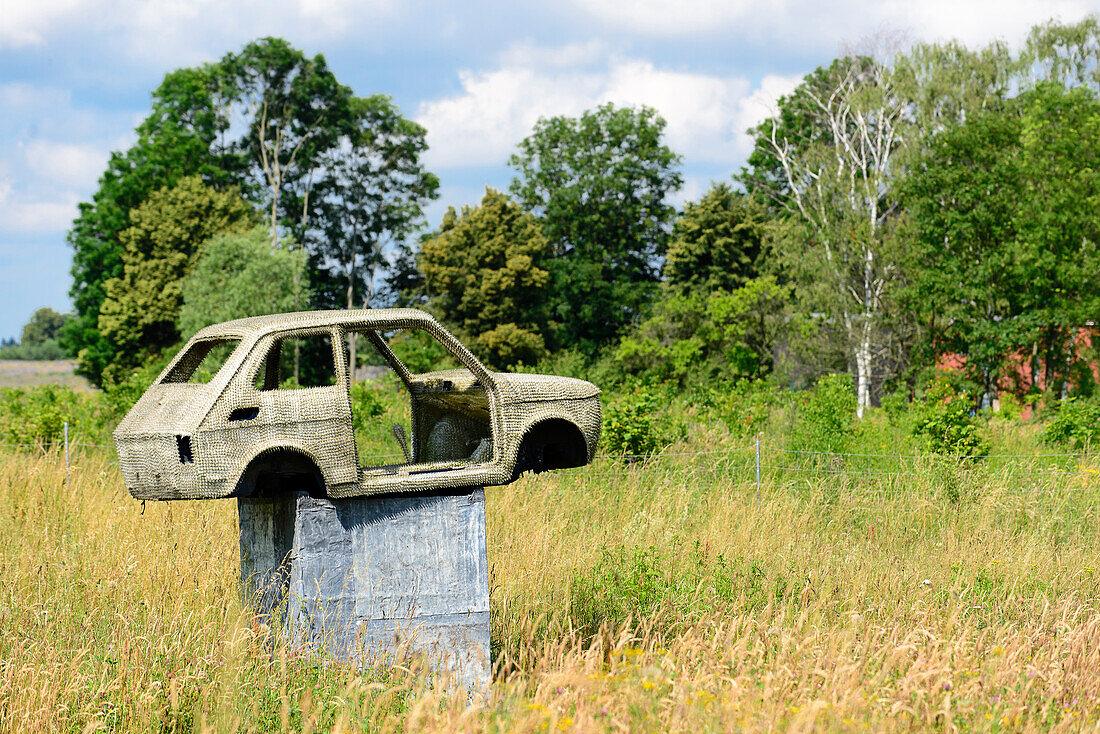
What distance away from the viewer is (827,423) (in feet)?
40.5

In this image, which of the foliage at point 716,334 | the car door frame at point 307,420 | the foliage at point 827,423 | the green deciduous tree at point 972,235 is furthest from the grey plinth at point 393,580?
the foliage at point 716,334

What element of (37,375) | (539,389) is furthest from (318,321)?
(37,375)

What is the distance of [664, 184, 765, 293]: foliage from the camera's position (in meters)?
34.5

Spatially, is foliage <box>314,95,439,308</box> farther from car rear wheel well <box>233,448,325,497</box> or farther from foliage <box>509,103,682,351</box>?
car rear wheel well <box>233,448,325,497</box>

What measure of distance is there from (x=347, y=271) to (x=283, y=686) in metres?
41.8

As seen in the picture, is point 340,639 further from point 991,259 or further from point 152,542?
point 991,259

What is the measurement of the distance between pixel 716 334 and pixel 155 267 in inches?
797

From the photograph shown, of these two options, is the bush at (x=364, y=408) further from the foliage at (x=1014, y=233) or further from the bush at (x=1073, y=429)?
the foliage at (x=1014, y=233)

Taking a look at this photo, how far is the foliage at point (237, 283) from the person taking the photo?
3350 cm

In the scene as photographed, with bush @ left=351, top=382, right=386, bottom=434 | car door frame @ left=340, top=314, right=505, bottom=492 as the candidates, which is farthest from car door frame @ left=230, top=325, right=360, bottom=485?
bush @ left=351, top=382, right=386, bottom=434

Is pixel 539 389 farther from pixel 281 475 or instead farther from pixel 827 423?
pixel 827 423

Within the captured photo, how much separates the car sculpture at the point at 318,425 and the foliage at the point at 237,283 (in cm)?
2894

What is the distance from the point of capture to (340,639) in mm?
4871

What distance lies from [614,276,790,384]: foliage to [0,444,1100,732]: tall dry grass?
69.9 ft
